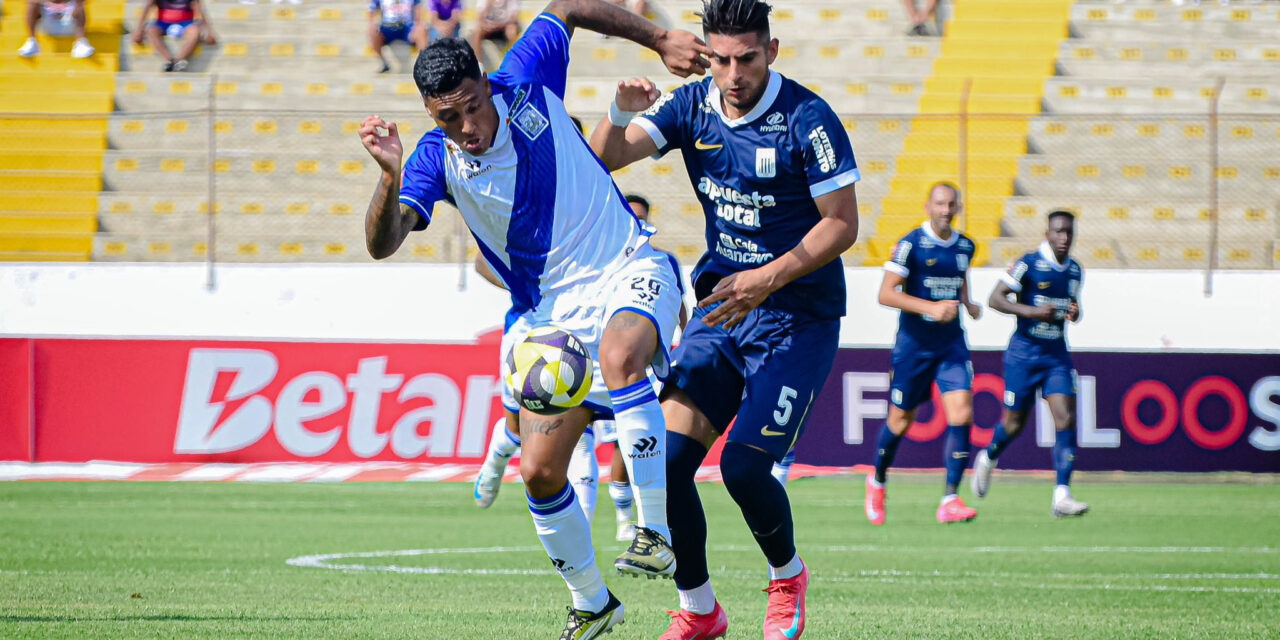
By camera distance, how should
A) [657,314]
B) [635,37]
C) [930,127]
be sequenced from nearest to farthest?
[657,314] → [635,37] → [930,127]

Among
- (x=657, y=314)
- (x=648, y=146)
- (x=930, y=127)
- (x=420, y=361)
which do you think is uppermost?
(x=648, y=146)

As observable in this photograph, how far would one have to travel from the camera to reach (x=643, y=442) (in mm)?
5910

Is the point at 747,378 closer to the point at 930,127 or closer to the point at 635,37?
the point at 635,37

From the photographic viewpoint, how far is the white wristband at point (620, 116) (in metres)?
6.41

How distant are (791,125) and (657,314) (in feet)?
2.97

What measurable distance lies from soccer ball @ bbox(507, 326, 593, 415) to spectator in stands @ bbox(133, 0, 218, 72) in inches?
724

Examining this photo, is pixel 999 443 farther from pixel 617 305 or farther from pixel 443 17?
pixel 443 17

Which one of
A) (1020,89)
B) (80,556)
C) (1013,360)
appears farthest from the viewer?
(1020,89)

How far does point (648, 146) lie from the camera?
6.46 metres

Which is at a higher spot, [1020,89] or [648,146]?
[648,146]

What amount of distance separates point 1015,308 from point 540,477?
8284 millimetres

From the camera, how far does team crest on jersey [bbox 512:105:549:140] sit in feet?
20.5

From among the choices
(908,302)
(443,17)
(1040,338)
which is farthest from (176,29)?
(1040,338)

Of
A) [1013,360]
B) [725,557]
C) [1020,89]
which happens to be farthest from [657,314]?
[1020,89]
